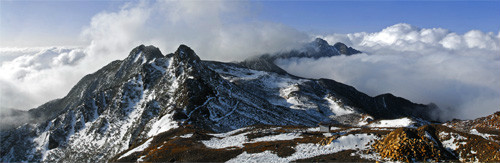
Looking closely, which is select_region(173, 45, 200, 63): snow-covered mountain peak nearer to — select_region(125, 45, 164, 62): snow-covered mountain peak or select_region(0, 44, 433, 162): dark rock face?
select_region(0, 44, 433, 162): dark rock face

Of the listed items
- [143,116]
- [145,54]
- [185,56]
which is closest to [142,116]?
[143,116]

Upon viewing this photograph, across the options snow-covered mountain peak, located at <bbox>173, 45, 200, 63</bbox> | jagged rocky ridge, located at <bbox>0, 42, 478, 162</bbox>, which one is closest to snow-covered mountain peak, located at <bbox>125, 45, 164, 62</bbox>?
jagged rocky ridge, located at <bbox>0, 42, 478, 162</bbox>

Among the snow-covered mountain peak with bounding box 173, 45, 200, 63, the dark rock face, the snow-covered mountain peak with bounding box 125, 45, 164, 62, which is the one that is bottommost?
the dark rock face

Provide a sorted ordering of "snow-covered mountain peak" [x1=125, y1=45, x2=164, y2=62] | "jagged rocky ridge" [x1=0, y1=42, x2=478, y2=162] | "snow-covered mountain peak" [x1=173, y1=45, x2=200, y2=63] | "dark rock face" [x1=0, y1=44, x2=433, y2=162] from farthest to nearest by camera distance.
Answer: "snow-covered mountain peak" [x1=125, y1=45, x2=164, y2=62]
"snow-covered mountain peak" [x1=173, y1=45, x2=200, y2=63]
"dark rock face" [x1=0, y1=44, x2=433, y2=162]
"jagged rocky ridge" [x1=0, y1=42, x2=478, y2=162]

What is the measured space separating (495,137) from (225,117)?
249 ft

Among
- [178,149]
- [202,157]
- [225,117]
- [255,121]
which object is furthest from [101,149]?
[202,157]

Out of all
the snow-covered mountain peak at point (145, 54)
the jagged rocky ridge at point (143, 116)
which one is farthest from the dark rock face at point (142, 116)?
the snow-covered mountain peak at point (145, 54)

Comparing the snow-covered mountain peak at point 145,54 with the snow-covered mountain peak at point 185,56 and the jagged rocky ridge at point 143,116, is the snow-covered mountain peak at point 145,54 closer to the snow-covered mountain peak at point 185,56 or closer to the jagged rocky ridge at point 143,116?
the jagged rocky ridge at point 143,116

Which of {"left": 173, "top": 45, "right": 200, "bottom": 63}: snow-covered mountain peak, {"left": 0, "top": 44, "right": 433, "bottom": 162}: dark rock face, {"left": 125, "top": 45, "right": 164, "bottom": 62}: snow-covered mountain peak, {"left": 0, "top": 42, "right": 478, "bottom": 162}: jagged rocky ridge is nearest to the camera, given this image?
{"left": 0, "top": 42, "right": 478, "bottom": 162}: jagged rocky ridge

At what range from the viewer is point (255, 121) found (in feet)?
350

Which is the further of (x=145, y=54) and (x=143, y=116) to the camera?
(x=145, y=54)

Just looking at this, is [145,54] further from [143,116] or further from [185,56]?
[143,116]

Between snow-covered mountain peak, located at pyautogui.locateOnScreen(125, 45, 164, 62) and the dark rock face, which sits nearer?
the dark rock face

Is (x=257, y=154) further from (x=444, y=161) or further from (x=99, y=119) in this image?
(x=99, y=119)
